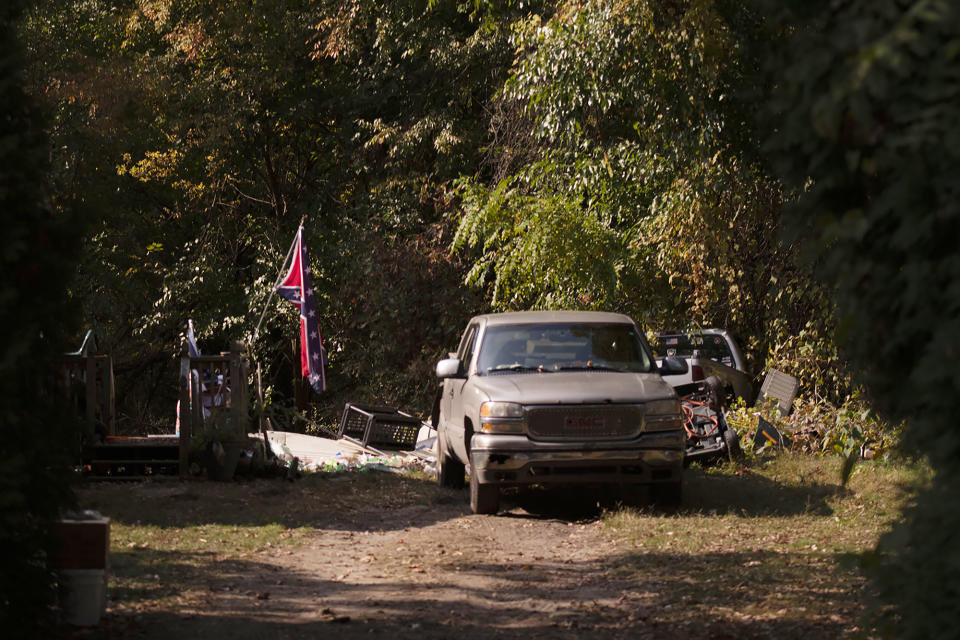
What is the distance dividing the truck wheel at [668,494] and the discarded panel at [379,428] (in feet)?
24.3

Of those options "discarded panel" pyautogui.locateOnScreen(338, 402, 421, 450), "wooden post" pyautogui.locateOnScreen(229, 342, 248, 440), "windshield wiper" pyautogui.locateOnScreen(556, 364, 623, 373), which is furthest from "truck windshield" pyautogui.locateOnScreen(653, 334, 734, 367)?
"windshield wiper" pyautogui.locateOnScreen(556, 364, 623, 373)

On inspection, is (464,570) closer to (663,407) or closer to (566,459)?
(566,459)

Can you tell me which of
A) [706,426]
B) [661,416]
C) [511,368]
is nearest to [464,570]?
[661,416]

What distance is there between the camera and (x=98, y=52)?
28953mm

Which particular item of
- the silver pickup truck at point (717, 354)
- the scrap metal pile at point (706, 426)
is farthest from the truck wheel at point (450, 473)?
the silver pickup truck at point (717, 354)

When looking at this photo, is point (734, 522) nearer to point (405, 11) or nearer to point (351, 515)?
point (351, 515)

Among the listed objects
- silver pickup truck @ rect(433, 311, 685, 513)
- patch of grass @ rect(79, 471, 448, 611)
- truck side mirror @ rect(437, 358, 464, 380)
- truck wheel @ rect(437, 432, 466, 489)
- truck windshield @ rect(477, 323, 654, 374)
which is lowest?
patch of grass @ rect(79, 471, 448, 611)

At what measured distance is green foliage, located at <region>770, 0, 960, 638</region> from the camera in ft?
11.6

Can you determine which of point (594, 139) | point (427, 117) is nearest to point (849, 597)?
point (594, 139)

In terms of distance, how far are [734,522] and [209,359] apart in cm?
711

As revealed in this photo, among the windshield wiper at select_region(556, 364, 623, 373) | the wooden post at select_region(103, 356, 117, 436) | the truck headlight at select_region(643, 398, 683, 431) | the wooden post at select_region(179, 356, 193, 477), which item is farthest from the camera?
the wooden post at select_region(103, 356, 117, 436)

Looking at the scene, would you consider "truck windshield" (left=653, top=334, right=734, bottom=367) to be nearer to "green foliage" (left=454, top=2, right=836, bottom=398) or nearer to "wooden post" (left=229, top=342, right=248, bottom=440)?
"green foliage" (left=454, top=2, right=836, bottom=398)

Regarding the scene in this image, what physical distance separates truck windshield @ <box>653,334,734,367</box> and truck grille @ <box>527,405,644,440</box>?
29.0 feet

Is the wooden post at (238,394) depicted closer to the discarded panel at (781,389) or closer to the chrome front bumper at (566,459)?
the chrome front bumper at (566,459)
